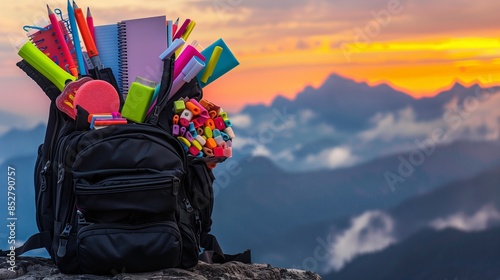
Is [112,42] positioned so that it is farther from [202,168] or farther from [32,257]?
[32,257]

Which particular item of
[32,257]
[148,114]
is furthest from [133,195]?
[32,257]

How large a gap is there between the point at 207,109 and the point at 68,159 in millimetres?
764

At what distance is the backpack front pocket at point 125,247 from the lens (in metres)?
3.98

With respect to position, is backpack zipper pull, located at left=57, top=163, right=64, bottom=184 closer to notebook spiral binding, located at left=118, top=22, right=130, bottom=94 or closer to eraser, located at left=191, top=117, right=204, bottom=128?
notebook spiral binding, located at left=118, top=22, right=130, bottom=94

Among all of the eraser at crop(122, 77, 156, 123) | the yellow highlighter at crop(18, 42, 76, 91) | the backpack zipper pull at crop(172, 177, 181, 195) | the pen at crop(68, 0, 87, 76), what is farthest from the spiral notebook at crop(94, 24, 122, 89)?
the backpack zipper pull at crop(172, 177, 181, 195)

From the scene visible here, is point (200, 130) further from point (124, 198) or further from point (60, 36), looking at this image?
point (60, 36)

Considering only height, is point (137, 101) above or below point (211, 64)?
below

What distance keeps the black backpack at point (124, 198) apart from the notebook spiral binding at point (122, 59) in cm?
29

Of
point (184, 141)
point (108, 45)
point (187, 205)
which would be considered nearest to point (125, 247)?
point (187, 205)

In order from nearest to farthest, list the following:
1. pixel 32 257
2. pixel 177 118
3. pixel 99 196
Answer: pixel 99 196 → pixel 177 118 → pixel 32 257

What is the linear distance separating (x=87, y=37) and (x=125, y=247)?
1.19 metres

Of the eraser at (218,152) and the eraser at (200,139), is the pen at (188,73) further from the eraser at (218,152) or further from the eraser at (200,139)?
the eraser at (218,152)

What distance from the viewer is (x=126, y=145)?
159 inches

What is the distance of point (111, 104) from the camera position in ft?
14.2
